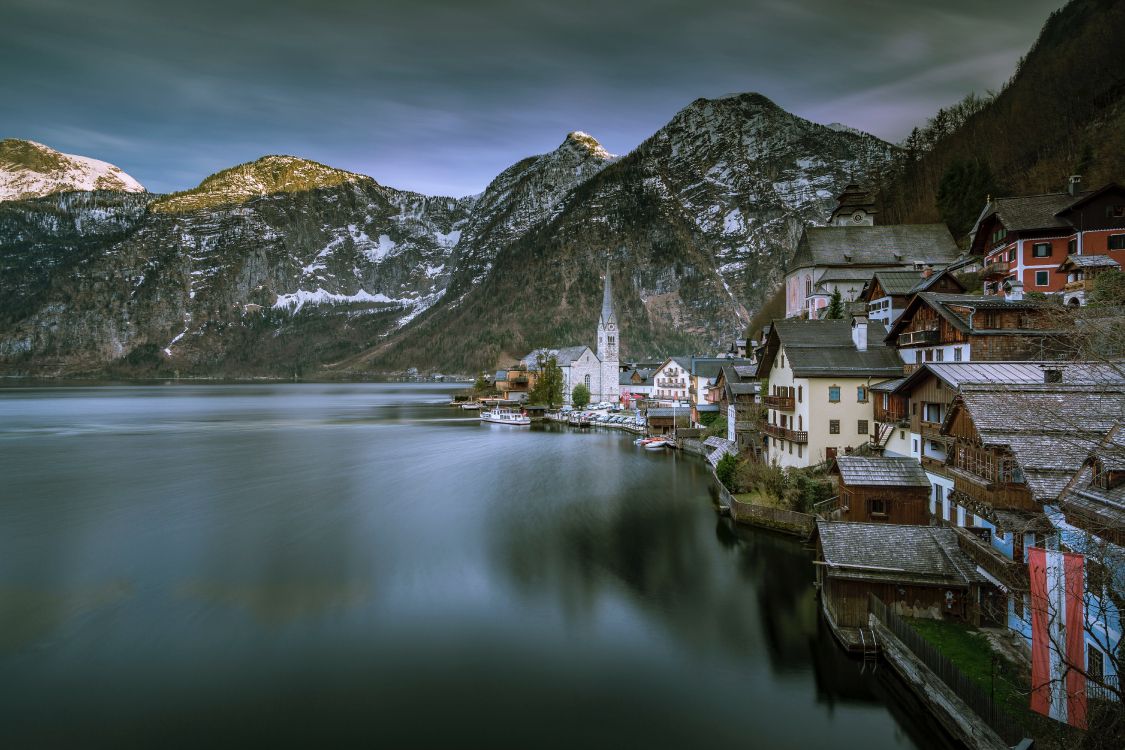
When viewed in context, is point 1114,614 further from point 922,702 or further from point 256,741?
point 256,741

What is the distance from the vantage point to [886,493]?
2127cm

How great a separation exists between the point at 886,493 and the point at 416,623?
16231 mm

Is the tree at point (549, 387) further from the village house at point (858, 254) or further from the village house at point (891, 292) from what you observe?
the village house at point (891, 292)

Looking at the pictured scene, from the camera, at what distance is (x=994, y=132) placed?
79938 mm

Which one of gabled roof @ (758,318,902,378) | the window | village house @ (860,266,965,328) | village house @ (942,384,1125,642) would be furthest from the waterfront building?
village house @ (860,266,965,328)

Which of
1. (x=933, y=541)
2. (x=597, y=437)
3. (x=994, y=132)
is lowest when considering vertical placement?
(x=597, y=437)

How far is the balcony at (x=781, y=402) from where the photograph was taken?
1282 inches

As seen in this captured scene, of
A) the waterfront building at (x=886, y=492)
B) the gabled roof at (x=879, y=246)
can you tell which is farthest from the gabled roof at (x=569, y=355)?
the waterfront building at (x=886, y=492)

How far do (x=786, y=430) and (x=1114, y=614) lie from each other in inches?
888

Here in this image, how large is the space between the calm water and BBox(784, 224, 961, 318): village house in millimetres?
30613

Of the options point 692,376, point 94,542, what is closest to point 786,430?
point 94,542

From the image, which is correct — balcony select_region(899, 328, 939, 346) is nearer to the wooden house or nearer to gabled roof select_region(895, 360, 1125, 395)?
gabled roof select_region(895, 360, 1125, 395)

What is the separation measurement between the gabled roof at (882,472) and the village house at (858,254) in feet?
137

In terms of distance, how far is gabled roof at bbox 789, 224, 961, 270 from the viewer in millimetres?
59062
